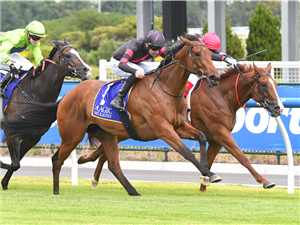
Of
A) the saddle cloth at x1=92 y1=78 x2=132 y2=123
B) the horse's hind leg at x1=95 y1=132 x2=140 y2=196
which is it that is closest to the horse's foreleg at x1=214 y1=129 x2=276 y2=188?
the saddle cloth at x1=92 y1=78 x2=132 y2=123

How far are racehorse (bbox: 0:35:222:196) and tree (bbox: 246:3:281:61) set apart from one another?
57.6 feet

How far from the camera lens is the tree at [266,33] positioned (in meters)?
23.6

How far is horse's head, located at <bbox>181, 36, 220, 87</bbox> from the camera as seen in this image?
5.93m

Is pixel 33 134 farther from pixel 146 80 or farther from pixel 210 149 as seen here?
pixel 210 149

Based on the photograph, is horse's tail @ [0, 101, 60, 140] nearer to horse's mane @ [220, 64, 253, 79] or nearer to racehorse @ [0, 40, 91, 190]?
racehorse @ [0, 40, 91, 190]

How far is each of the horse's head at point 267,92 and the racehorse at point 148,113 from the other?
3.39ft

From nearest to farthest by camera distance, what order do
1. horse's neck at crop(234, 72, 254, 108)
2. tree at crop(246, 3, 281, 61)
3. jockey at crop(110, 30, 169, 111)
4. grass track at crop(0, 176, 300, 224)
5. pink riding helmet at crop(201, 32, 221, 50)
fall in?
grass track at crop(0, 176, 300, 224) → jockey at crop(110, 30, 169, 111) → horse's neck at crop(234, 72, 254, 108) → pink riding helmet at crop(201, 32, 221, 50) → tree at crop(246, 3, 281, 61)

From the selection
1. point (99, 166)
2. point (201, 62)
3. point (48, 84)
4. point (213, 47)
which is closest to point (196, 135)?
point (201, 62)

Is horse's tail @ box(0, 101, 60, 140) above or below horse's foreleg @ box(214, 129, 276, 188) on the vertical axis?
above

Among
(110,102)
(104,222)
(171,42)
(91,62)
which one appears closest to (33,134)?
(110,102)

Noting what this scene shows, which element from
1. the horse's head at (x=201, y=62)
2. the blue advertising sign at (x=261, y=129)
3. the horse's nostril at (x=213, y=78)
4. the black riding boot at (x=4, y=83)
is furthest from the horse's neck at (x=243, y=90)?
the black riding boot at (x=4, y=83)

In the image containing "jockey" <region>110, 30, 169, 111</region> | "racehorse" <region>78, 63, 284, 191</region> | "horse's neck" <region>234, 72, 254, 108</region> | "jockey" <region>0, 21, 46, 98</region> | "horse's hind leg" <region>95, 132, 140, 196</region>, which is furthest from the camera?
"jockey" <region>0, 21, 46, 98</region>

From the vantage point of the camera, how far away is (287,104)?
8977mm

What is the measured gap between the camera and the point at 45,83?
25.4 feet
